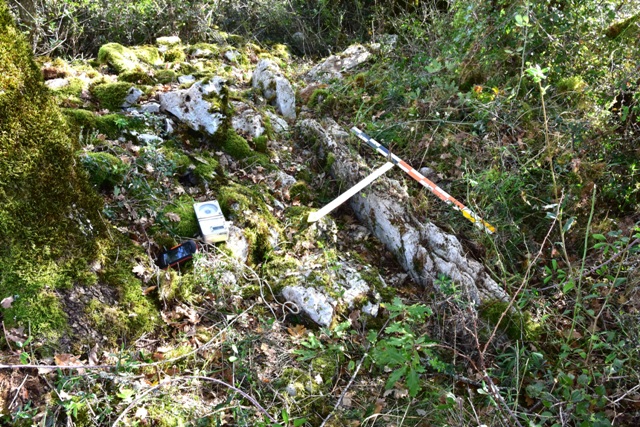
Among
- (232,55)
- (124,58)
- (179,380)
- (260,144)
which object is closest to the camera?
(179,380)

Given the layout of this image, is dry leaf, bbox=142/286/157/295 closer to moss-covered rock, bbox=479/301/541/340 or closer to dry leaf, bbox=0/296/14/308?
dry leaf, bbox=0/296/14/308

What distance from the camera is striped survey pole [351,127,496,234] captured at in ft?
14.1

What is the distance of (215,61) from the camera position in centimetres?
699

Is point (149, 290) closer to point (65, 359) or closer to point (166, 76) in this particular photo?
point (65, 359)

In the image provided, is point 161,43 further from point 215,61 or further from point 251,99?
point 251,99

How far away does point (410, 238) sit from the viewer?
432 cm

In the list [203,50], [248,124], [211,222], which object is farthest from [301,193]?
[203,50]

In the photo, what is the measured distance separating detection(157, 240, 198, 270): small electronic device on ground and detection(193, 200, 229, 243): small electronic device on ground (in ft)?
0.60

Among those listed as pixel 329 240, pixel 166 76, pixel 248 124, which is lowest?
pixel 329 240

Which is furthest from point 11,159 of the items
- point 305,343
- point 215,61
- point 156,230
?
point 215,61

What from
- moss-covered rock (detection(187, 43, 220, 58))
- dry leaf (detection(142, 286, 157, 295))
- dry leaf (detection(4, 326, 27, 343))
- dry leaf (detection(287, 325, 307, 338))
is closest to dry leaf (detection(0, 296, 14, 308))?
dry leaf (detection(4, 326, 27, 343))

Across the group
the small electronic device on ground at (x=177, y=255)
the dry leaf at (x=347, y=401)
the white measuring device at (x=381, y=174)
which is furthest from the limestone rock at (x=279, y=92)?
the dry leaf at (x=347, y=401)

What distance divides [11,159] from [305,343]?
210cm

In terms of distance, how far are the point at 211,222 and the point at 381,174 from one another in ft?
6.62
